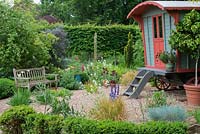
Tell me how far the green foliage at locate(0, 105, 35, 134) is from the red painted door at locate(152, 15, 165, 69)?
5659mm

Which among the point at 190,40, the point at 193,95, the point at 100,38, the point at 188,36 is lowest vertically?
the point at 193,95

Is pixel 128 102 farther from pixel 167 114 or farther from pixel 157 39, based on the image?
pixel 167 114

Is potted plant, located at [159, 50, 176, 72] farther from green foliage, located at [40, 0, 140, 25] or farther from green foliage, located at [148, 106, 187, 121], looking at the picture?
green foliage, located at [40, 0, 140, 25]

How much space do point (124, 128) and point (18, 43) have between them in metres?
8.86

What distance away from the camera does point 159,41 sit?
11.2 metres

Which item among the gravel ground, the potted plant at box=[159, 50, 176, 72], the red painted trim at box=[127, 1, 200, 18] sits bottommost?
the gravel ground

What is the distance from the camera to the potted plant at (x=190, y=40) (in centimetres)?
902

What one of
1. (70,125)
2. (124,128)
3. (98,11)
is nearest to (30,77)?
(70,125)

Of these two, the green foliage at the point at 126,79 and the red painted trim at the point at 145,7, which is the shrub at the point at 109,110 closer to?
the red painted trim at the point at 145,7

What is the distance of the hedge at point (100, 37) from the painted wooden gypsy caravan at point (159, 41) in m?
6.27

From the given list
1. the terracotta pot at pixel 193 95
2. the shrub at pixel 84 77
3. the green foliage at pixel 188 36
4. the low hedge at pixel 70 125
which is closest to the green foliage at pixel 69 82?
the shrub at pixel 84 77

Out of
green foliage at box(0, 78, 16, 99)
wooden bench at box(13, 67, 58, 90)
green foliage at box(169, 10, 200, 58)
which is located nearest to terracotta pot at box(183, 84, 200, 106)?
green foliage at box(169, 10, 200, 58)

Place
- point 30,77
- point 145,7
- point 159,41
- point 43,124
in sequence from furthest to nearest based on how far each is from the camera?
point 30,77 → point 145,7 → point 159,41 → point 43,124

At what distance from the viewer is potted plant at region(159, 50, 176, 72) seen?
33.1 feet
